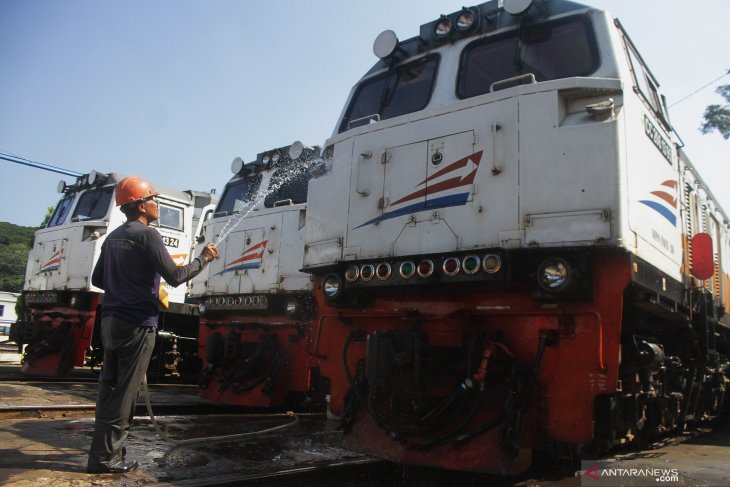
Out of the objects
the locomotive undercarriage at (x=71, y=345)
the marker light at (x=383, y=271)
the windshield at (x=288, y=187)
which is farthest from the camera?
the locomotive undercarriage at (x=71, y=345)

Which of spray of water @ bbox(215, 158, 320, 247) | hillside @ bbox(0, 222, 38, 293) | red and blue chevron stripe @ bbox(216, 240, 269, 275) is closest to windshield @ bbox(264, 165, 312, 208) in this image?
spray of water @ bbox(215, 158, 320, 247)

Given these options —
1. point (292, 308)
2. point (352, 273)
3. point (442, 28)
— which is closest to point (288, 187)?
point (292, 308)

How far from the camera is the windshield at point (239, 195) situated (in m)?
8.69

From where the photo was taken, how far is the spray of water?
8.17 metres

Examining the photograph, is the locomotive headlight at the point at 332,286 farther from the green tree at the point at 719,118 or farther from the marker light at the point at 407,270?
the green tree at the point at 719,118

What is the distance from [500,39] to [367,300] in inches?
94.3

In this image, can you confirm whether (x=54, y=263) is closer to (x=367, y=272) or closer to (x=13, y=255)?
(x=367, y=272)

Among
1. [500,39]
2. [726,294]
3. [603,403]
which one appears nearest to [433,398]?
[603,403]

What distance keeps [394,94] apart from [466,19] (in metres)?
0.89

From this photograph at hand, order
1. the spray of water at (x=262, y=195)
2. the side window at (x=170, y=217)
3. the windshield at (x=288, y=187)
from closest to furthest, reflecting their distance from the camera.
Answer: the windshield at (x=288, y=187) → the spray of water at (x=262, y=195) → the side window at (x=170, y=217)

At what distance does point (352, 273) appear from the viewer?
14.2 ft

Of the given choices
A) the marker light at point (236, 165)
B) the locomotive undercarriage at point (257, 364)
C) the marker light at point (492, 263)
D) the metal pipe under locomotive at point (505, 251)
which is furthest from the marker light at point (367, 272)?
the marker light at point (236, 165)

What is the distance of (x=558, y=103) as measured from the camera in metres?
3.66

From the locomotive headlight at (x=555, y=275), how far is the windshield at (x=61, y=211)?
35.0ft
